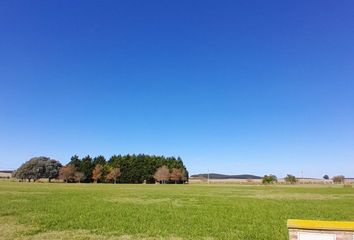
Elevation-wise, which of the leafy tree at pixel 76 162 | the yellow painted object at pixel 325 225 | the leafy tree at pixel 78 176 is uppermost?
the leafy tree at pixel 76 162

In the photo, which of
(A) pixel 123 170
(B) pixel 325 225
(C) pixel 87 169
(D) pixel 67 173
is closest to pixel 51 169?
(D) pixel 67 173

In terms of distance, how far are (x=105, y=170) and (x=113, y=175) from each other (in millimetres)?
4299

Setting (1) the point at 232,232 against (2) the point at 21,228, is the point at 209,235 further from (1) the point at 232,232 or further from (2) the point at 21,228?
(2) the point at 21,228

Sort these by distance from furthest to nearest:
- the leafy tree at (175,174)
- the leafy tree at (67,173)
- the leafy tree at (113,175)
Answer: the leafy tree at (175,174), the leafy tree at (113,175), the leafy tree at (67,173)

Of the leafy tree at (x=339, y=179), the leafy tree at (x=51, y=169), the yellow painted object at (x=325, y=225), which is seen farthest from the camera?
the leafy tree at (x=339, y=179)

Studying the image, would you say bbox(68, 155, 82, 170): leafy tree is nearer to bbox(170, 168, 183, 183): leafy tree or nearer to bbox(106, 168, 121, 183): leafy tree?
bbox(106, 168, 121, 183): leafy tree

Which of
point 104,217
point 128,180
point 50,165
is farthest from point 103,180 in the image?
point 104,217

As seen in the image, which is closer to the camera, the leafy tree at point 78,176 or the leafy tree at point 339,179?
the leafy tree at point 78,176

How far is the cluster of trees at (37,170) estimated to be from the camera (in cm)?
14212

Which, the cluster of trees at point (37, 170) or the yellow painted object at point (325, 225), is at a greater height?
the cluster of trees at point (37, 170)

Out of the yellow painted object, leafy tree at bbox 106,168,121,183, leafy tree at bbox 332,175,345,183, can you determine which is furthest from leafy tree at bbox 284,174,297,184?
the yellow painted object

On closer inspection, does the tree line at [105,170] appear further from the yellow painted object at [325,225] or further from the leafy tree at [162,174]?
the yellow painted object at [325,225]

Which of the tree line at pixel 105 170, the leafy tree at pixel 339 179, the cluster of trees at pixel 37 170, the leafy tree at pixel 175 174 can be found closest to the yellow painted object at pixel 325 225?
the tree line at pixel 105 170

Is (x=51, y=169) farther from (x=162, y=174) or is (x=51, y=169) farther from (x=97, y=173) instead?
(x=162, y=174)
